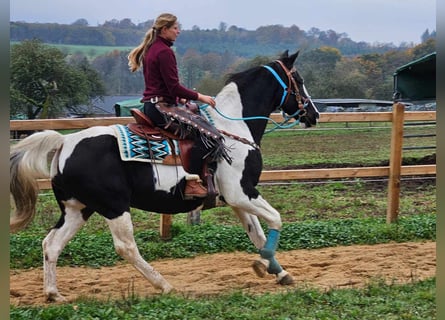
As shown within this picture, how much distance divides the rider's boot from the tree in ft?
45.9

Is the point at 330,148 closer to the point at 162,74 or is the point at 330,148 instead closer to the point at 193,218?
the point at 193,218

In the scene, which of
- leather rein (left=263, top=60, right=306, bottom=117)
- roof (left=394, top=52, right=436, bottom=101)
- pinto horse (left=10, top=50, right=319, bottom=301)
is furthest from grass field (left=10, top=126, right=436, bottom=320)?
leather rein (left=263, top=60, right=306, bottom=117)

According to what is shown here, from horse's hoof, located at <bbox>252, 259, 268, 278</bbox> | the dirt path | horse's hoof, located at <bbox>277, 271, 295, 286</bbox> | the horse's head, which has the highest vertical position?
the horse's head

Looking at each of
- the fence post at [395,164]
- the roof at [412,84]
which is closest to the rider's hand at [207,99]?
the fence post at [395,164]

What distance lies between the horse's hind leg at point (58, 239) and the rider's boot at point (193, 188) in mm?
1017

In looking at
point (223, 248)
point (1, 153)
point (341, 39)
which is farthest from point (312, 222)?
point (341, 39)

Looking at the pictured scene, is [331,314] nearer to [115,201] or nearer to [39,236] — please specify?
[115,201]

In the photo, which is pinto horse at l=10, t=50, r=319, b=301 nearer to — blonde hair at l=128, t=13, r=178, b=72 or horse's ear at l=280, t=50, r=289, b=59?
horse's ear at l=280, t=50, r=289, b=59

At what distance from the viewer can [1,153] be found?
164cm

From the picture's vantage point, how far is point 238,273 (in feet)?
20.0

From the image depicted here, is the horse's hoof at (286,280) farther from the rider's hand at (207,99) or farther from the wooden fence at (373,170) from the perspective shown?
the wooden fence at (373,170)

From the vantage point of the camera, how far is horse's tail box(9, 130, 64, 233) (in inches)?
203

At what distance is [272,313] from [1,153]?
3038 millimetres

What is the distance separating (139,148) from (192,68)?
16.3 metres
